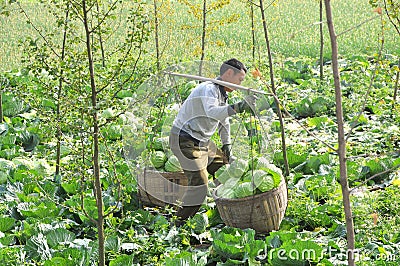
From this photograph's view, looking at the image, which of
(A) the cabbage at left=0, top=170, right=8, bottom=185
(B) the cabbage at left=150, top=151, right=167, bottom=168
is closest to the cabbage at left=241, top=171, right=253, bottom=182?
(B) the cabbage at left=150, top=151, right=167, bottom=168

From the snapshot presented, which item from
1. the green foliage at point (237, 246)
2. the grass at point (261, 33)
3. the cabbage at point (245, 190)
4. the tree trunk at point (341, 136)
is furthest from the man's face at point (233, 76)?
the grass at point (261, 33)

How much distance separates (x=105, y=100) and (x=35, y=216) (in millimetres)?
2226

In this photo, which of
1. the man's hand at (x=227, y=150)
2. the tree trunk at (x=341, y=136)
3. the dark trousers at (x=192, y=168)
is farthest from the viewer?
the man's hand at (x=227, y=150)

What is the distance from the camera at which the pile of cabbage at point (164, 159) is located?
5.99 metres

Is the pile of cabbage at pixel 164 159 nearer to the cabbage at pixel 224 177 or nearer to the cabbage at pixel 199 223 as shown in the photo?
the cabbage at pixel 224 177

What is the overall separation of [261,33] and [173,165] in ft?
27.6

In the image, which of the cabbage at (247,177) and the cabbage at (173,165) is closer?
the cabbage at (247,177)

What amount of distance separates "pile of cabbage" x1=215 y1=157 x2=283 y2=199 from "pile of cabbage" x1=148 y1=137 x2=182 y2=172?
1.69ft

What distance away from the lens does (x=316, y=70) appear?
1103 cm

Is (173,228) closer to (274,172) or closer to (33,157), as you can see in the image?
(274,172)

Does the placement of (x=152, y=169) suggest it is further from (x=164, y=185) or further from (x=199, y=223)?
(x=199, y=223)

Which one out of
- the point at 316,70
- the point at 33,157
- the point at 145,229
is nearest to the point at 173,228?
the point at 145,229

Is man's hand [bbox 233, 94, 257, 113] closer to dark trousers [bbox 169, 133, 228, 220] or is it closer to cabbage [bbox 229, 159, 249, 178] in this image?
cabbage [bbox 229, 159, 249, 178]

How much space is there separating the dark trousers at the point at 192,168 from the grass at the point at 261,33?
513cm
